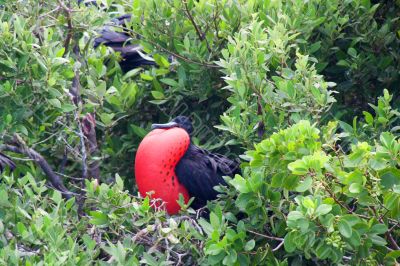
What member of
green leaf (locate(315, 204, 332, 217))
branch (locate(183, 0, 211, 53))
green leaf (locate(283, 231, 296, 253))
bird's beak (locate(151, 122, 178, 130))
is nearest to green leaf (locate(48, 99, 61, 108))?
bird's beak (locate(151, 122, 178, 130))

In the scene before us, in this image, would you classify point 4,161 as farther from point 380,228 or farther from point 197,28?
point 380,228

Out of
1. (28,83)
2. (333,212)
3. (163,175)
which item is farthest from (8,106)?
(333,212)

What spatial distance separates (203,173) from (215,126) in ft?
0.91

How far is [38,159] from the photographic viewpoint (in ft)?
13.0

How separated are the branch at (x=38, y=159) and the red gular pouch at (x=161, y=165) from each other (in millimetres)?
287

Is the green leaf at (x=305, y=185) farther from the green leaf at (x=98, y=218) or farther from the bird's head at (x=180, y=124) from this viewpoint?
the bird's head at (x=180, y=124)

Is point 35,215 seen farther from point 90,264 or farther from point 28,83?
point 28,83

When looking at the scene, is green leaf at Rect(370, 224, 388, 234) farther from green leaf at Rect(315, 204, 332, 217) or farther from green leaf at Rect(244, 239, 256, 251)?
green leaf at Rect(244, 239, 256, 251)

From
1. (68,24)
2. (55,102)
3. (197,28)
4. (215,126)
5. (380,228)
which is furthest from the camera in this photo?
(197,28)

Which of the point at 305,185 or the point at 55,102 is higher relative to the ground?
the point at 305,185

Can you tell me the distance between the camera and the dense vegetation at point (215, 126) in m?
3.05

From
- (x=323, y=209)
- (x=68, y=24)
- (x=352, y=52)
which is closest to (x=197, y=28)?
(x=68, y=24)

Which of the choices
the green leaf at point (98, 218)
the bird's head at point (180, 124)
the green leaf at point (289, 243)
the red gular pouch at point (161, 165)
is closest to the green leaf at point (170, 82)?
the bird's head at point (180, 124)

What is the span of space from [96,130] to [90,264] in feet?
4.38
